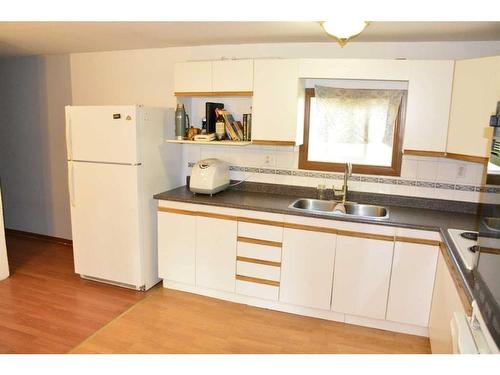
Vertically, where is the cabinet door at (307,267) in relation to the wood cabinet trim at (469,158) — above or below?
below

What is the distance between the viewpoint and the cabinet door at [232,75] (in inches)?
114

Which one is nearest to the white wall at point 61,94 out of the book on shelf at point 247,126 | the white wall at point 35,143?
the white wall at point 35,143

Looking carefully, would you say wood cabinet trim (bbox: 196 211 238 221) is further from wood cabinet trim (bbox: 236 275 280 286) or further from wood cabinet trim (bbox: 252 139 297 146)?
wood cabinet trim (bbox: 252 139 297 146)

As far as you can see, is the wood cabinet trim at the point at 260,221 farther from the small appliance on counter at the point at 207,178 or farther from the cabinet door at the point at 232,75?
the cabinet door at the point at 232,75

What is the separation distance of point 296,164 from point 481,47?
1638 mm

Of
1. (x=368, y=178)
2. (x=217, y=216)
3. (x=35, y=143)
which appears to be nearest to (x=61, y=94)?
(x=35, y=143)

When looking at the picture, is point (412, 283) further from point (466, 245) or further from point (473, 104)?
point (473, 104)

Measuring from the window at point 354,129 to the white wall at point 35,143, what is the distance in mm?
2735

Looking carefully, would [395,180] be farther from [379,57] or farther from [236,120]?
[236,120]

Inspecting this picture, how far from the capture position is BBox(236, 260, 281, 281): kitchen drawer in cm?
282

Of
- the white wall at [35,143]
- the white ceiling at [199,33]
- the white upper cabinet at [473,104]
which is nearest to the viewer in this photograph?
the white upper cabinet at [473,104]

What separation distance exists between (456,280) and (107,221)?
8.63ft

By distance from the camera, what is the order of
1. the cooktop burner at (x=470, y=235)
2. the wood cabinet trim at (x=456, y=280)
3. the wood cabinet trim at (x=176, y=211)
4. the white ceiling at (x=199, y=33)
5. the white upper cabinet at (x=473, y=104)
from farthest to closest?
the wood cabinet trim at (x=176, y=211) → the white ceiling at (x=199, y=33) → the white upper cabinet at (x=473, y=104) → the cooktop burner at (x=470, y=235) → the wood cabinet trim at (x=456, y=280)
